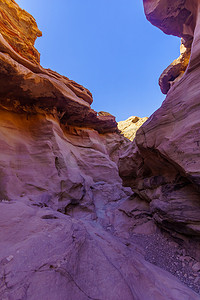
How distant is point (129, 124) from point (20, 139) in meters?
30.1

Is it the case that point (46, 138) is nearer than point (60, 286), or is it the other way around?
point (60, 286)

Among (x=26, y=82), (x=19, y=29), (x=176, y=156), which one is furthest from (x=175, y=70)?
(x=19, y=29)

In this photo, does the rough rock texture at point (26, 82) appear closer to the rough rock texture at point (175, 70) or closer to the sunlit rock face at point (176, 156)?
the sunlit rock face at point (176, 156)

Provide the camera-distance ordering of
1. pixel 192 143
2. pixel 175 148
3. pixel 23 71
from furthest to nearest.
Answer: pixel 23 71 → pixel 175 148 → pixel 192 143

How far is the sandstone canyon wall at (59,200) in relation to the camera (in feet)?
7.88

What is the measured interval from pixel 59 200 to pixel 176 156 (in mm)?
6792

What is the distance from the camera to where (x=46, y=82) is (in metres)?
10.1

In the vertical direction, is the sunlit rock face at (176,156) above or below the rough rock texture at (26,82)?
below

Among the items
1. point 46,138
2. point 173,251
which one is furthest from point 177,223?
point 46,138

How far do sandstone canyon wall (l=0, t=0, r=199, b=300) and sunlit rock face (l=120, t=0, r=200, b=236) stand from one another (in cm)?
9

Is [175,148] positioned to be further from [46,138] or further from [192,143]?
[46,138]

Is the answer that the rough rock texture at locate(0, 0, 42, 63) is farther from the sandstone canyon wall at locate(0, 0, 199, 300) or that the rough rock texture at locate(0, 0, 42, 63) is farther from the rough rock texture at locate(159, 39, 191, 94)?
the rough rock texture at locate(159, 39, 191, 94)

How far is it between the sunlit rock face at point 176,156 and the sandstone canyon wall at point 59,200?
0.31 ft

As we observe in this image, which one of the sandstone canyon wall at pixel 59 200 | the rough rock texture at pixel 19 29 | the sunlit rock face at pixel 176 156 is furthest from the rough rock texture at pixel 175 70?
the rough rock texture at pixel 19 29
